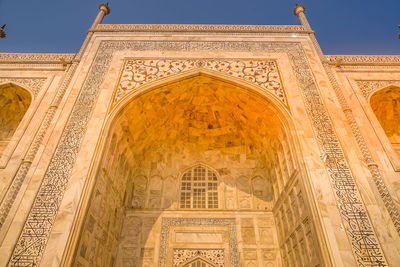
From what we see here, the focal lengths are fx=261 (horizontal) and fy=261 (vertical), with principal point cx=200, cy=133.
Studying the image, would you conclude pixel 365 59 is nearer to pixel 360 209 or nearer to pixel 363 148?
pixel 363 148

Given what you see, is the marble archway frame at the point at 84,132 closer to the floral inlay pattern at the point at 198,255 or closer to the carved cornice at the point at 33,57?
the carved cornice at the point at 33,57

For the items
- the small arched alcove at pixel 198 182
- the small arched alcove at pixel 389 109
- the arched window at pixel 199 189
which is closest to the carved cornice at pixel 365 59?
the small arched alcove at pixel 389 109

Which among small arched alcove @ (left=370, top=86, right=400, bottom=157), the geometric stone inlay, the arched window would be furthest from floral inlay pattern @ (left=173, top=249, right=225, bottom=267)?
small arched alcove @ (left=370, top=86, right=400, bottom=157)

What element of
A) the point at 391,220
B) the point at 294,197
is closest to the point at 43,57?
the point at 294,197

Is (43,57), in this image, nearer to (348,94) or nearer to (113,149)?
(113,149)

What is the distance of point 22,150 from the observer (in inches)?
243

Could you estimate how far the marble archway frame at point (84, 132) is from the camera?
181 inches

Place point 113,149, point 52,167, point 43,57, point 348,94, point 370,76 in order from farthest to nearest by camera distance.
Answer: point 43,57
point 370,76
point 348,94
point 113,149
point 52,167

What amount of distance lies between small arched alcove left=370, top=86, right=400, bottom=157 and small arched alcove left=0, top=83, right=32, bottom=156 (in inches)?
413

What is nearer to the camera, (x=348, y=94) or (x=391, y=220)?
(x=391, y=220)

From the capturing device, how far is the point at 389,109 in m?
8.20

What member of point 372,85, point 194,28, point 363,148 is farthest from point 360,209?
point 194,28

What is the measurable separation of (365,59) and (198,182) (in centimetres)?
665

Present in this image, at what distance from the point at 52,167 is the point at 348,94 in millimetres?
7766
